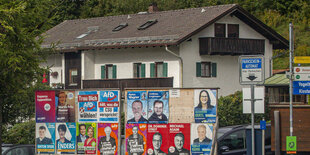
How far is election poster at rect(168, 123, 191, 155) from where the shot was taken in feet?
53.2

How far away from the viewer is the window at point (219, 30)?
144 ft

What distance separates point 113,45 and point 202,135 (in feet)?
93.7

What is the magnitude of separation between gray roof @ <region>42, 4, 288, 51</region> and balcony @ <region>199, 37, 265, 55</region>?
120 centimetres

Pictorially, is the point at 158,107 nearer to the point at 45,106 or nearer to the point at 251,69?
the point at 251,69

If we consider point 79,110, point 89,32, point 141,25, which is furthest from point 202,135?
point 89,32

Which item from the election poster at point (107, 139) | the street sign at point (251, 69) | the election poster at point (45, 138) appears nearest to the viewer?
the street sign at point (251, 69)

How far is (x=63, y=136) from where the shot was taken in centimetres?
1752

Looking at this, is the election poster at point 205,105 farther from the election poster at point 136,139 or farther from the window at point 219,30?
the window at point 219,30

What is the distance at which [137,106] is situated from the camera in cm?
1675

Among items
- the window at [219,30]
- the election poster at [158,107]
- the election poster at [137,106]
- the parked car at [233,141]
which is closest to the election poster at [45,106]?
the election poster at [137,106]

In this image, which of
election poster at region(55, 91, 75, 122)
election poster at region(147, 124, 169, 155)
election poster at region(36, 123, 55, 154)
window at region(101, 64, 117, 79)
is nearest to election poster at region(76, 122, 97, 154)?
election poster at region(55, 91, 75, 122)

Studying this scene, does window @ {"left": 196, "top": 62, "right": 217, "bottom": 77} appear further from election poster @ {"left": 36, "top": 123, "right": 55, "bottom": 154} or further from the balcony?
election poster @ {"left": 36, "top": 123, "right": 55, "bottom": 154}

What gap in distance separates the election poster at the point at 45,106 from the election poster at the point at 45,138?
15 cm

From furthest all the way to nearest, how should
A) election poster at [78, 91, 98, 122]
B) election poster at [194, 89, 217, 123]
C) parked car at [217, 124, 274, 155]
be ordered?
1. parked car at [217, 124, 274, 155]
2. election poster at [78, 91, 98, 122]
3. election poster at [194, 89, 217, 123]
